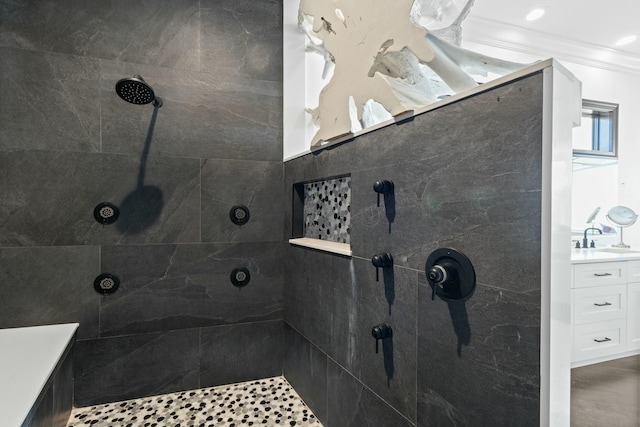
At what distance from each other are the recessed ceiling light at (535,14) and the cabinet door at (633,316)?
248cm

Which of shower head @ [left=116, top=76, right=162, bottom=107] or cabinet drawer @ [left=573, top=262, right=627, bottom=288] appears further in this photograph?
cabinet drawer @ [left=573, top=262, right=627, bottom=288]

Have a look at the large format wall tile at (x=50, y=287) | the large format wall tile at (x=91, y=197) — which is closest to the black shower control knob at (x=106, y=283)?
the large format wall tile at (x=50, y=287)

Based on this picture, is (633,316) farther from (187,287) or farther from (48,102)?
(48,102)

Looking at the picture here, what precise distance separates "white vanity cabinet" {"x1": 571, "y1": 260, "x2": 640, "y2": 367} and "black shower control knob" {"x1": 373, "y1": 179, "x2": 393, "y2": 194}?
236 centimetres

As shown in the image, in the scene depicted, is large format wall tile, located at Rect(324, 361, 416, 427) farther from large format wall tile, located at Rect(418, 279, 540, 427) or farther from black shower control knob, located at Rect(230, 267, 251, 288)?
black shower control knob, located at Rect(230, 267, 251, 288)

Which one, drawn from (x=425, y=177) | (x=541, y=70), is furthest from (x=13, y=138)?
(x=541, y=70)

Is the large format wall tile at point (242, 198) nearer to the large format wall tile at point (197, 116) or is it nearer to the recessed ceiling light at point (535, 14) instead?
the large format wall tile at point (197, 116)

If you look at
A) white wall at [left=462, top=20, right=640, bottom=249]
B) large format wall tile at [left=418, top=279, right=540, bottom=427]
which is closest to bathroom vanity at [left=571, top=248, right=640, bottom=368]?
white wall at [left=462, top=20, right=640, bottom=249]

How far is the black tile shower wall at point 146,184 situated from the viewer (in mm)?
1868

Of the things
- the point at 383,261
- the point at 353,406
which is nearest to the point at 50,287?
the point at 353,406

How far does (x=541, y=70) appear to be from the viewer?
0.78m

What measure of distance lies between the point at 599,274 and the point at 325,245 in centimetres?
253

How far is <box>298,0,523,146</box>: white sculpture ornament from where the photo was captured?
1.13m

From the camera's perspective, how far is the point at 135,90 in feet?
5.74
